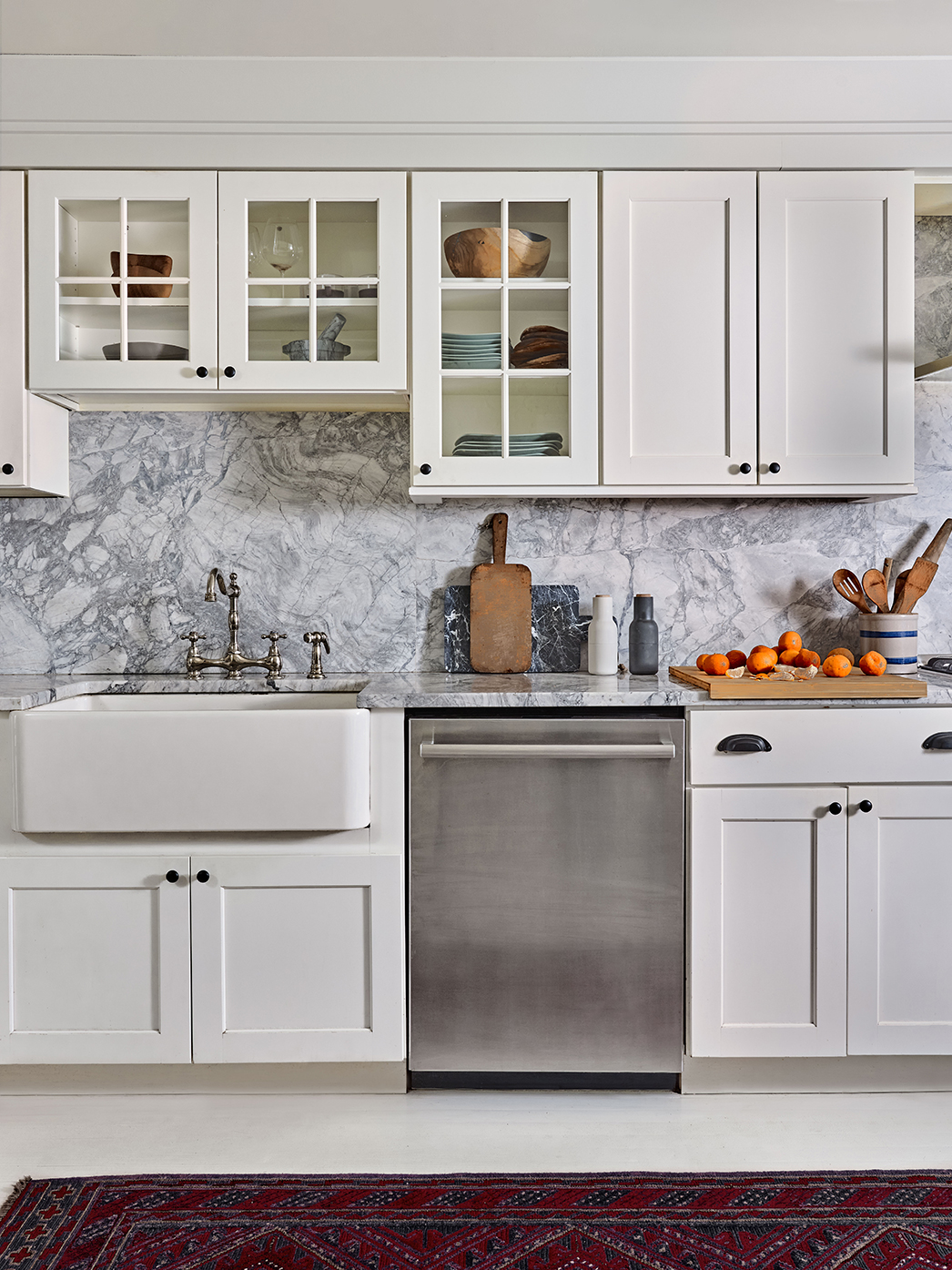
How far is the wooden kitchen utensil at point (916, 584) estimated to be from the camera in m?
2.44

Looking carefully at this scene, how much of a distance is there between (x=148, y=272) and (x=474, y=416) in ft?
2.95

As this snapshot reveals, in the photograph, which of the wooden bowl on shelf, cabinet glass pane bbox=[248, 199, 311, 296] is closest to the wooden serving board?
cabinet glass pane bbox=[248, 199, 311, 296]

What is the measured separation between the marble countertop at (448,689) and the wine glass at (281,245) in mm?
1028

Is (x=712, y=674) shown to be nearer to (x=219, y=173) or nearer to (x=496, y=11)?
(x=496, y=11)

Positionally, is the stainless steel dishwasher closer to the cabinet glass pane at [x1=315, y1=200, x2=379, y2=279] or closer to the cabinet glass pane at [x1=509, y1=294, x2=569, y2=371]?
the cabinet glass pane at [x1=509, y1=294, x2=569, y2=371]

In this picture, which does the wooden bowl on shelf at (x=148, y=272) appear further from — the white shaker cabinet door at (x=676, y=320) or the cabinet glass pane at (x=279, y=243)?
the white shaker cabinet door at (x=676, y=320)

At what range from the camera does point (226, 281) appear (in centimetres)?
Answer: 222

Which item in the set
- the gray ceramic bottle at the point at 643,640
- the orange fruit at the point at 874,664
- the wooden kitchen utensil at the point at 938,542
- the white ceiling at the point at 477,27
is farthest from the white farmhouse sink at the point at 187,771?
the wooden kitchen utensil at the point at 938,542

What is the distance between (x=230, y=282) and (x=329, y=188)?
13.4 inches

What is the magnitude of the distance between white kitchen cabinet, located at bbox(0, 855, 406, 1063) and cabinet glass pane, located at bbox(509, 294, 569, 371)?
4.24 ft

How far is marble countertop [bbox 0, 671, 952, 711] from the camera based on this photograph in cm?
199

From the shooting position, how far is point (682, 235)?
Result: 2.23 m

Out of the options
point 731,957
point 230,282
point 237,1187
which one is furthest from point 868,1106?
point 230,282

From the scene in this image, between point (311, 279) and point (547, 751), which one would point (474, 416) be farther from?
point (547, 751)
